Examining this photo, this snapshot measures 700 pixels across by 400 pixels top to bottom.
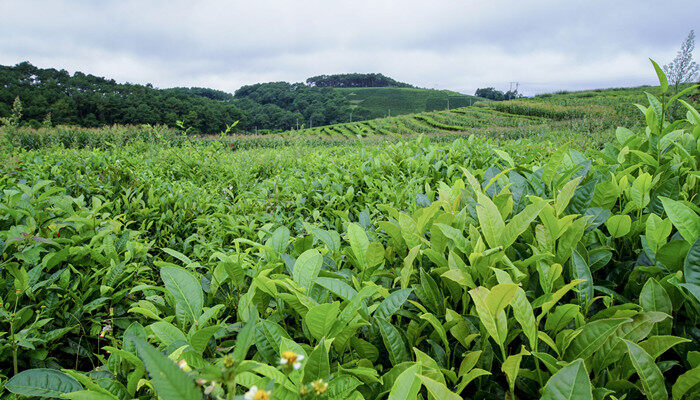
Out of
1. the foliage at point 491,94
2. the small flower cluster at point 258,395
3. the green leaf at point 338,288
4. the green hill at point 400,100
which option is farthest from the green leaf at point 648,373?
the foliage at point 491,94

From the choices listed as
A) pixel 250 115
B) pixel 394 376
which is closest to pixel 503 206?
pixel 394 376

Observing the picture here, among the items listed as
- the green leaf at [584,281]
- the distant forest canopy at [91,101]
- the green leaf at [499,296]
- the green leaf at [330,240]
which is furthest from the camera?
the distant forest canopy at [91,101]

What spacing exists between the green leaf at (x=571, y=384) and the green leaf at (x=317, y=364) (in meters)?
0.41

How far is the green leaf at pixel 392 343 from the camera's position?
2.73 ft

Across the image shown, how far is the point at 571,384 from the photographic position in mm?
604

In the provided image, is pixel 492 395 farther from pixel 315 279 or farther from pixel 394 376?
pixel 315 279

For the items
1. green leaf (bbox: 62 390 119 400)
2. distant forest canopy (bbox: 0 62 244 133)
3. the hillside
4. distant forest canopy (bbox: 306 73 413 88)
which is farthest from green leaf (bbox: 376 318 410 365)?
distant forest canopy (bbox: 306 73 413 88)

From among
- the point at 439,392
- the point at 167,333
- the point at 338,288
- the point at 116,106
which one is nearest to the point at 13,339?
the point at 167,333

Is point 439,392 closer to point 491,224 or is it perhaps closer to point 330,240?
point 491,224

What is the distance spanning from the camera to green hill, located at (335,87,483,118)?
83062mm

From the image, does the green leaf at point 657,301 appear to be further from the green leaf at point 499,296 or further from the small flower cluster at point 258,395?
the small flower cluster at point 258,395

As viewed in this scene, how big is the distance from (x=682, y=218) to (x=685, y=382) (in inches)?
20.3

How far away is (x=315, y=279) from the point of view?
91 cm

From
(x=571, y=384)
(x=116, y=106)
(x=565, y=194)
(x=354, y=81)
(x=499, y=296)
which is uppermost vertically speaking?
(x=354, y=81)
